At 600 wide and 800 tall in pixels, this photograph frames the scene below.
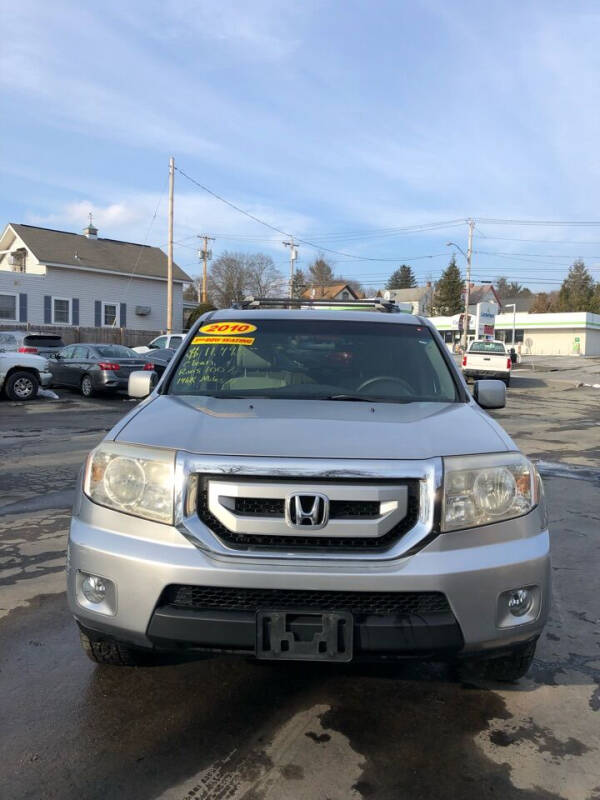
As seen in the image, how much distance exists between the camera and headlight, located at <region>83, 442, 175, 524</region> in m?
2.56

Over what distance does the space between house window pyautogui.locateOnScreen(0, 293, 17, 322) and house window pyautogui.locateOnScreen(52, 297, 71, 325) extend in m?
1.98

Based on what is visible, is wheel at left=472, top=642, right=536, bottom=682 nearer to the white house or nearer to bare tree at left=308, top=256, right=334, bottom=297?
the white house

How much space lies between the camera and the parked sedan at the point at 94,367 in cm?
1658

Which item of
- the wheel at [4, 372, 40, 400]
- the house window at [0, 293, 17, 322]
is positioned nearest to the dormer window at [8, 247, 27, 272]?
the house window at [0, 293, 17, 322]

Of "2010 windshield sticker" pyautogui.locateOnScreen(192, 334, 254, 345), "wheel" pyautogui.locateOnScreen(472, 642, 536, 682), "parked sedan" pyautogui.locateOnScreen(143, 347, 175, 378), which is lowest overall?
"wheel" pyautogui.locateOnScreen(472, 642, 536, 682)

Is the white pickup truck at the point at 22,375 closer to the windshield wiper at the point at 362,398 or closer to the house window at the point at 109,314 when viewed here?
the windshield wiper at the point at 362,398

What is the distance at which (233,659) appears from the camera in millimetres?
3328

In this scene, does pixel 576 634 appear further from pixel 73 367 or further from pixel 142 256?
A: pixel 142 256

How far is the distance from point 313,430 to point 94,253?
3462 centimetres

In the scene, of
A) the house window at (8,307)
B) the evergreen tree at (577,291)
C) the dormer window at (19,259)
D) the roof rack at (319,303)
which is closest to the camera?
the roof rack at (319,303)

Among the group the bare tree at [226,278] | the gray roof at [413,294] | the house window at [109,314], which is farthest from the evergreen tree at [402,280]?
the house window at [109,314]

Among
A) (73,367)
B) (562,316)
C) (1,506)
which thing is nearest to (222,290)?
(562,316)

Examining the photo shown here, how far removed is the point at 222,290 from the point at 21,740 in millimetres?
72900

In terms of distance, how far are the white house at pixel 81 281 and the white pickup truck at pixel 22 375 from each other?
1604 centimetres
